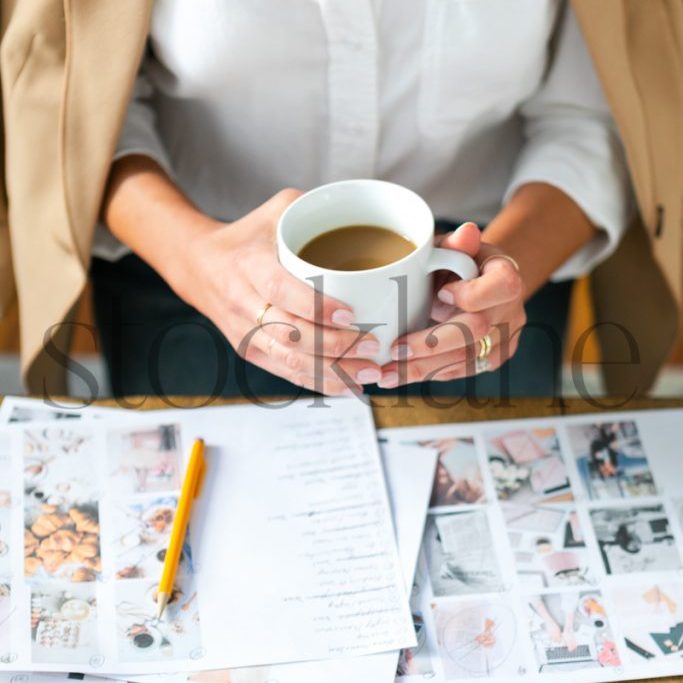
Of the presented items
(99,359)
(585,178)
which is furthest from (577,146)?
(99,359)

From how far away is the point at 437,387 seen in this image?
95 centimetres

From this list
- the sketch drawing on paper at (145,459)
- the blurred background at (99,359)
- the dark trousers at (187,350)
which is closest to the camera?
the sketch drawing on paper at (145,459)

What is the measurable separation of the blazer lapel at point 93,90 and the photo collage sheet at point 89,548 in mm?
193

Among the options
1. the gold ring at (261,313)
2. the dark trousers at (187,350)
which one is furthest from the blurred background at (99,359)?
the gold ring at (261,313)

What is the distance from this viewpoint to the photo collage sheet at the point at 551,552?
24.7 inches

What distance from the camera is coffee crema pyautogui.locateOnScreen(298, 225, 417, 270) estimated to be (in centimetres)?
64

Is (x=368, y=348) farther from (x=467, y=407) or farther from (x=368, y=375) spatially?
(x=467, y=407)

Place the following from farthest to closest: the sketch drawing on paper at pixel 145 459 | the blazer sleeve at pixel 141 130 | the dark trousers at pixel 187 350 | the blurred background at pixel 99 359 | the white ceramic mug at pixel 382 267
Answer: the blurred background at pixel 99 359 → the dark trousers at pixel 187 350 → the blazer sleeve at pixel 141 130 → the sketch drawing on paper at pixel 145 459 → the white ceramic mug at pixel 382 267

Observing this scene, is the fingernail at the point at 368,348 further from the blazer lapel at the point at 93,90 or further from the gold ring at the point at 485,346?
the blazer lapel at the point at 93,90

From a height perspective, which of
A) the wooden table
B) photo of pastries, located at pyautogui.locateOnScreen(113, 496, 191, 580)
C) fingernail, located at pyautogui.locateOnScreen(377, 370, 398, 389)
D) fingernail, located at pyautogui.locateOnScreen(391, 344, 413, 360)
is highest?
fingernail, located at pyautogui.locateOnScreen(391, 344, 413, 360)

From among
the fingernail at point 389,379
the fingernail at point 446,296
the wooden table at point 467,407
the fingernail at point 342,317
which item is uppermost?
the fingernail at point 446,296

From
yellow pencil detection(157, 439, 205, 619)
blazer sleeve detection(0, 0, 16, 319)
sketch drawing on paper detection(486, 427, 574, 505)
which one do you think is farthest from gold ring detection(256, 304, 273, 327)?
blazer sleeve detection(0, 0, 16, 319)

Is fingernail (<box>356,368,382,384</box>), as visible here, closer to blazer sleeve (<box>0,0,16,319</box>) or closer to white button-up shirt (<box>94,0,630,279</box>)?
white button-up shirt (<box>94,0,630,279</box>)

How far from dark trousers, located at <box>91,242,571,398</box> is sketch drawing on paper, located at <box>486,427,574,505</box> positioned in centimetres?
18
